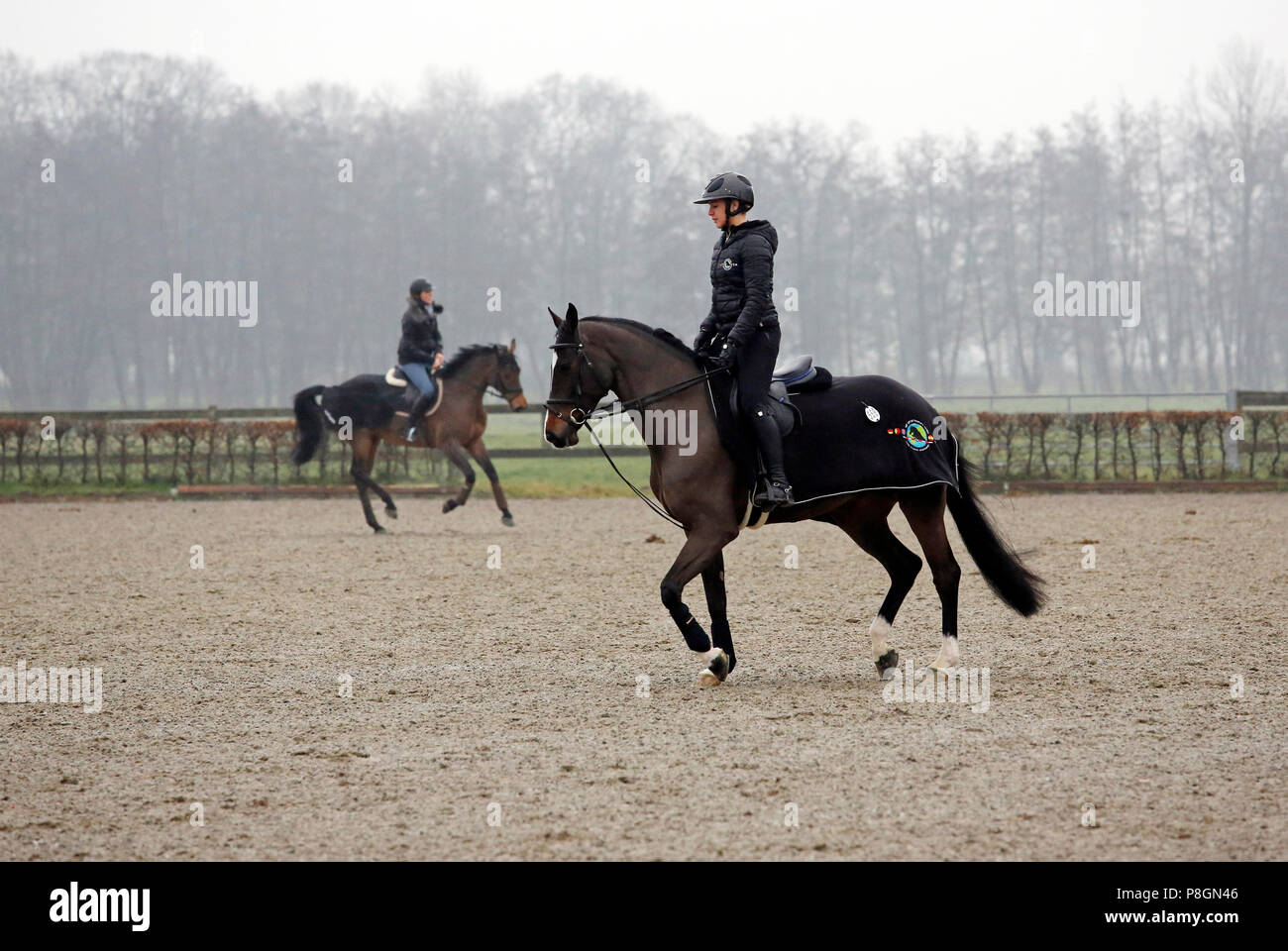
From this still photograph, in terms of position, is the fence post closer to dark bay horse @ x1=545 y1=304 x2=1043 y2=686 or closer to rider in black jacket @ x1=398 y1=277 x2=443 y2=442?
rider in black jacket @ x1=398 y1=277 x2=443 y2=442

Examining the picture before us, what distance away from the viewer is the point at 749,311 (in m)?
8.02

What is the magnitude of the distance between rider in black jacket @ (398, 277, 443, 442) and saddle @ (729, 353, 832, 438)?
397 inches

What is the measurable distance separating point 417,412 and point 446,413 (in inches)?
14.8

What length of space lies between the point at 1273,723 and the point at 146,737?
543 cm

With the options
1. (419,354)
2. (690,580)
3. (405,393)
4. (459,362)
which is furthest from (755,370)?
(405,393)

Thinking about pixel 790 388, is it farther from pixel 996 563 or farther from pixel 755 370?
pixel 996 563

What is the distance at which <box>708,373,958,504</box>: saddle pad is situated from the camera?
8211mm

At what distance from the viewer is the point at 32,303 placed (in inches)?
2324

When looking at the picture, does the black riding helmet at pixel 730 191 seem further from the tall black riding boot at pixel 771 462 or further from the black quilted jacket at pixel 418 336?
the black quilted jacket at pixel 418 336

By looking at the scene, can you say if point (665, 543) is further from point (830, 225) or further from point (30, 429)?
point (830, 225)

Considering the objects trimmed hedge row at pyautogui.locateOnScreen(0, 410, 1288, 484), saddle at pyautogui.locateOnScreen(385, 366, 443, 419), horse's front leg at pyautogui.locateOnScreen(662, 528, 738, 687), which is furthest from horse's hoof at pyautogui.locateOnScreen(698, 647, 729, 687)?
trimmed hedge row at pyautogui.locateOnScreen(0, 410, 1288, 484)

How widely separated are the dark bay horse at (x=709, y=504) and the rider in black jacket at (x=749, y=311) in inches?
9.9

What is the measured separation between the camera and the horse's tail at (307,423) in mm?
19156
